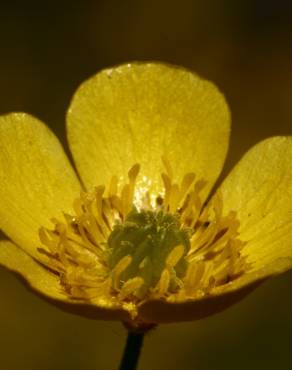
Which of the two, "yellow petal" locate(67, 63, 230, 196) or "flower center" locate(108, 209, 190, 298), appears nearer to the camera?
"flower center" locate(108, 209, 190, 298)

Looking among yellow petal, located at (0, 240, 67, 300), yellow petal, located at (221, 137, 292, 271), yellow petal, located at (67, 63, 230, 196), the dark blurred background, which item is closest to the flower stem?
yellow petal, located at (0, 240, 67, 300)

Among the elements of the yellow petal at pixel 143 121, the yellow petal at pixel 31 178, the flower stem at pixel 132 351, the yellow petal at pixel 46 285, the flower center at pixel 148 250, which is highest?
the yellow petal at pixel 143 121

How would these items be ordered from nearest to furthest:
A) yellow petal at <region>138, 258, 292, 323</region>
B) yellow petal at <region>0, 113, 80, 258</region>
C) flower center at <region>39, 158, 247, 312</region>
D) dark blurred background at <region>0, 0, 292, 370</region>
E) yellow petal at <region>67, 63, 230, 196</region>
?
yellow petal at <region>138, 258, 292, 323</region> < flower center at <region>39, 158, 247, 312</region> < yellow petal at <region>0, 113, 80, 258</region> < yellow petal at <region>67, 63, 230, 196</region> < dark blurred background at <region>0, 0, 292, 370</region>

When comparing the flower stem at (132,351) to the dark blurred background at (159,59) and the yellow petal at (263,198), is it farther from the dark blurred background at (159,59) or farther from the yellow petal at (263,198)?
the dark blurred background at (159,59)

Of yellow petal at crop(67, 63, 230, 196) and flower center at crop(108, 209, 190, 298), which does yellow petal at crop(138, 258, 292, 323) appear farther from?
yellow petal at crop(67, 63, 230, 196)

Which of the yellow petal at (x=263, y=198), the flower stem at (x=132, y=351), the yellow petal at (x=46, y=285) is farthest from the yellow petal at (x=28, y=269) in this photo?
the yellow petal at (x=263, y=198)

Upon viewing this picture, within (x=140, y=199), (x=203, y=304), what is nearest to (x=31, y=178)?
(x=140, y=199)

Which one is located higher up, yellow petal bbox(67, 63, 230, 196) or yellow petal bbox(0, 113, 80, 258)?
yellow petal bbox(67, 63, 230, 196)
